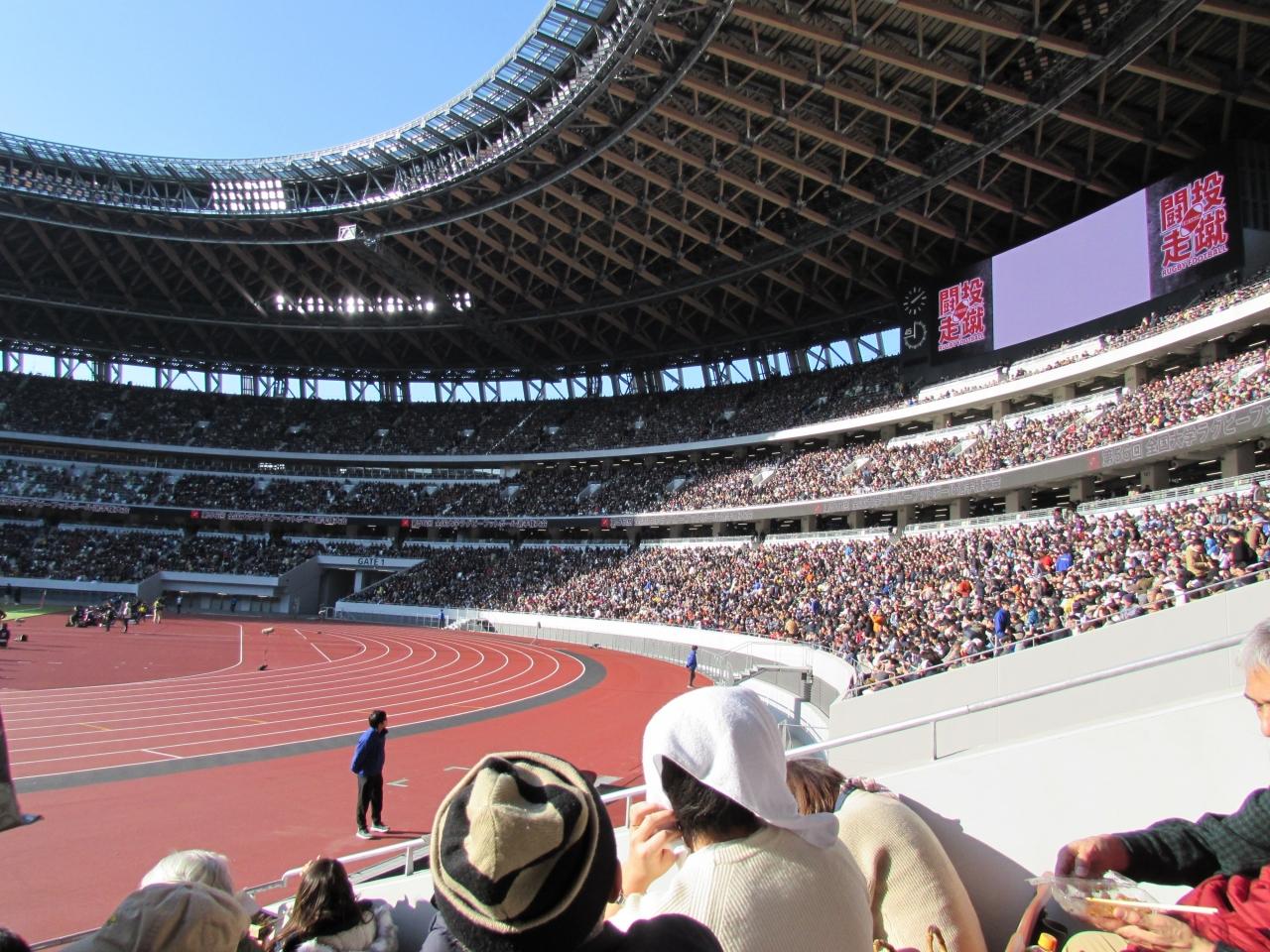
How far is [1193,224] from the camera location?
998 inches

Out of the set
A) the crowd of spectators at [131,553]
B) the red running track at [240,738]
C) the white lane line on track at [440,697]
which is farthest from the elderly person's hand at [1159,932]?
the crowd of spectators at [131,553]

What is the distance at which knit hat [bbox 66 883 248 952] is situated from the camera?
1.72 m

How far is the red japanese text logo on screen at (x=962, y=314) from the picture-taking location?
3303 centimetres

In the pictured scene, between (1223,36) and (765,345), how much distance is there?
95.3ft

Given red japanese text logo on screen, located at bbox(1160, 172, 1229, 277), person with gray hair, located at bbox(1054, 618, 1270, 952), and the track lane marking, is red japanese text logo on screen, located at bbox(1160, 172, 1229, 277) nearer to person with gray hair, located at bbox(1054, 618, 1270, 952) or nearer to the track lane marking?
person with gray hair, located at bbox(1054, 618, 1270, 952)

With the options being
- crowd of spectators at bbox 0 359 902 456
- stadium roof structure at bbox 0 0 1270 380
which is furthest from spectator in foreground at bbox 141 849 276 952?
crowd of spectators at bbox 0 359 902 456

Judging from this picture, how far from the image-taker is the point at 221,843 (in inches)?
379

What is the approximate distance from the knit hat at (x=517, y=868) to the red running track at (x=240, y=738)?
8036 mm

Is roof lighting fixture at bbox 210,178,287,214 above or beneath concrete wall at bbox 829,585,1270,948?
above

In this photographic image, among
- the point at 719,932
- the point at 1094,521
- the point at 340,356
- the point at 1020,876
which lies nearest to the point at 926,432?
the point at 1094,521

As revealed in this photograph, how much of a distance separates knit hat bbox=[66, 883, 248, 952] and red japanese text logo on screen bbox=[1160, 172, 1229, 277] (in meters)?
30.4

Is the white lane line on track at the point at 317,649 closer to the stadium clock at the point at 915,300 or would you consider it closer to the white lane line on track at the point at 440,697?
the white lane line on track at the point at 440,697

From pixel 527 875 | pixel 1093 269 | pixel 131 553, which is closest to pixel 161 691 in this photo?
pixel 527 875

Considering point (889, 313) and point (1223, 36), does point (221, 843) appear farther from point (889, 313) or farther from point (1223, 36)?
point (889, 313)
